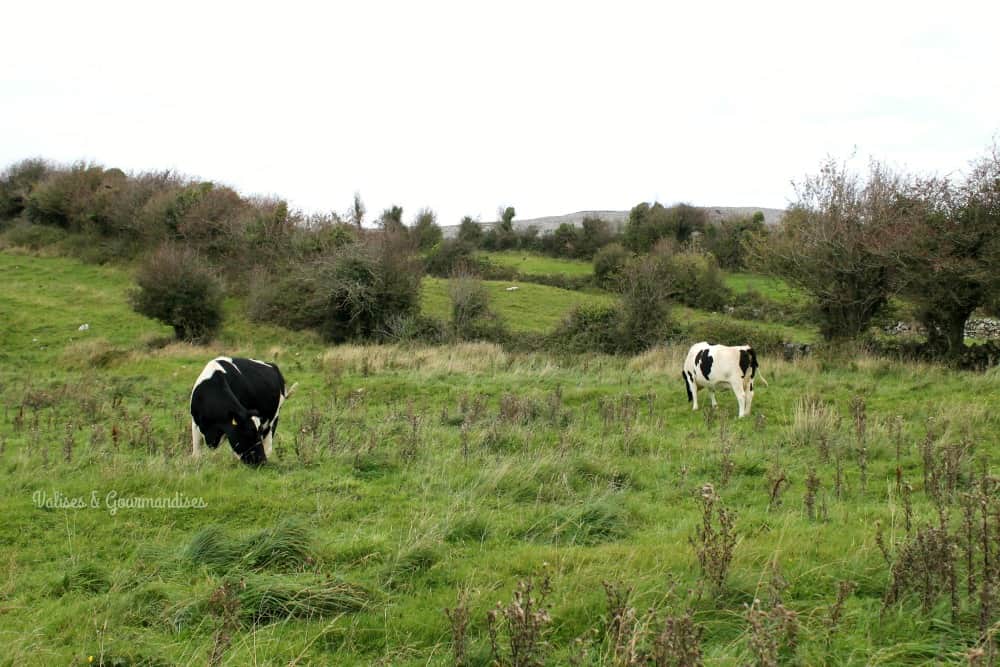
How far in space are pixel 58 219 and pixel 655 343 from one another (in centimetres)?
4003

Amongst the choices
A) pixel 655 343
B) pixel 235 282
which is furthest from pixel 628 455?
pixel 235 282

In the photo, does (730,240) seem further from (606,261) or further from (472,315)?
(472,315)

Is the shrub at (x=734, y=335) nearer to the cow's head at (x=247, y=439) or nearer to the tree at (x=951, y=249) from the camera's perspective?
the tree at (x=951, y=249)

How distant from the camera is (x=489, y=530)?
616cm

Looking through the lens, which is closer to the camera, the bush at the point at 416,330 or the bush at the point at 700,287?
the bush at the point at 416,330

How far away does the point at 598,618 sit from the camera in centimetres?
442

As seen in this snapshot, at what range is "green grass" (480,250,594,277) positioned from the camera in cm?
4844

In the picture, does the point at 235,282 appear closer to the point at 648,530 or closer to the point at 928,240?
the point at 928,240

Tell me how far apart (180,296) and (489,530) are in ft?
78.6

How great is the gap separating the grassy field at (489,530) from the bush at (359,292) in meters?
14.7

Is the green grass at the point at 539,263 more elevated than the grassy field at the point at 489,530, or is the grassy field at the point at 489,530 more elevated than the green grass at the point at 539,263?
the green grass at the point at 539,263

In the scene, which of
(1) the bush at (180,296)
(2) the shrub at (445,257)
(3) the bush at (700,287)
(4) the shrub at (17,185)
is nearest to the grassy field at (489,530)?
(1) the bush at (180,296)

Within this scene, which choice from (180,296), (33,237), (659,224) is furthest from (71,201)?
(659,224)

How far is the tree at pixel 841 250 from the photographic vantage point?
1981cm
